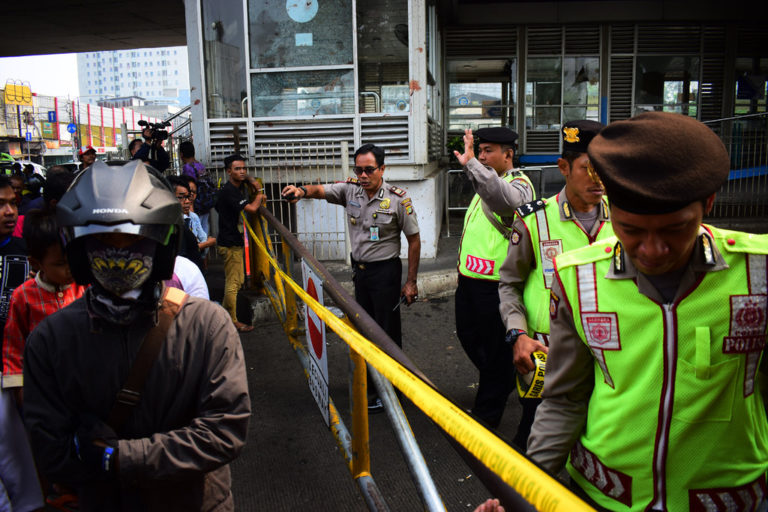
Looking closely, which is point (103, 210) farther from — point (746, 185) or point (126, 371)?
point (746, 185)

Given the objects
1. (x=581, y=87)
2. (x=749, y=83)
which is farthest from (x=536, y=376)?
→ (x=749, y=83)

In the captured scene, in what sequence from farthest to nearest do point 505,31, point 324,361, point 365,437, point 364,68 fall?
point 505,31, point 364,68, point 324,361, point 365,437

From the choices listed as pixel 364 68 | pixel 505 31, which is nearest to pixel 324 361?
pixel 364 68

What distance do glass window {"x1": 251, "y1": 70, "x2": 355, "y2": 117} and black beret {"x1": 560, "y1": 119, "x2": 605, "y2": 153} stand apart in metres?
6.71

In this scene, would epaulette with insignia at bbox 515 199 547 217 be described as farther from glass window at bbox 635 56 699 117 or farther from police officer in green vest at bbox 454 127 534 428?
glass window at bbox 635 56 699 117

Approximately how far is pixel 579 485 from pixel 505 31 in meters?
13.6

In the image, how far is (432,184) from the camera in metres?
8.92

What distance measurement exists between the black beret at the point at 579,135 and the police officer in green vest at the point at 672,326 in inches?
51.9

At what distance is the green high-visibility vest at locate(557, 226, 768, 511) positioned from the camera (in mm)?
1311

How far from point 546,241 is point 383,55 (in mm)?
7416

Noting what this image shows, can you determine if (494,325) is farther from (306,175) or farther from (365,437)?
(306,175)

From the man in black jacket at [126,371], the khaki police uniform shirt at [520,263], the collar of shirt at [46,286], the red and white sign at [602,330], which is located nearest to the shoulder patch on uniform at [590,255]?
the red and white sign at [602,330]

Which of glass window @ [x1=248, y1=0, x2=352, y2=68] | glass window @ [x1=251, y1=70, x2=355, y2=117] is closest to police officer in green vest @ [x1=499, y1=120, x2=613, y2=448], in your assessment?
glass window @ [x1=251, y1=70, x2=355, y2=117]

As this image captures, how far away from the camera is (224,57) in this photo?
31.4 feet
